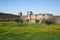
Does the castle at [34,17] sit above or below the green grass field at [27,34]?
above

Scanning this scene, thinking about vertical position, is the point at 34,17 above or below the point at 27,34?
above

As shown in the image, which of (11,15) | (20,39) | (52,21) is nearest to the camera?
(20,39)

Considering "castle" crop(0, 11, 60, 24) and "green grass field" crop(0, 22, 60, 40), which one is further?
"castle" crop(0, 11, 60, 24)

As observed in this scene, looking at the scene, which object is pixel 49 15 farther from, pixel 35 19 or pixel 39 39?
pixel 39 39

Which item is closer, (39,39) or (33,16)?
(39,39)

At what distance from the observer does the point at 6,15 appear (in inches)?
1634

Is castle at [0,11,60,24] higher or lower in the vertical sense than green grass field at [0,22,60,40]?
higher

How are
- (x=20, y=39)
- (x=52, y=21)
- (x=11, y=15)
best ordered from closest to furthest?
(x=20, y=39), (x=52, y=21), (x=11, y=15)

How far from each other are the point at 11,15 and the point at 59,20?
13868 millimetres

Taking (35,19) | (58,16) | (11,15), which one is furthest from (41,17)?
(11,15)

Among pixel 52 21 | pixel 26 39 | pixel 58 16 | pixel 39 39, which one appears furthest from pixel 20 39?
pixel 58 16

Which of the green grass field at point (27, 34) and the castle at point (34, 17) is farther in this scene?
the castle at point (34, 17)

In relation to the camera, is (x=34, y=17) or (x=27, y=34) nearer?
(x=27, y=34)

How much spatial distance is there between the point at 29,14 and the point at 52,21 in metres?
8.70
